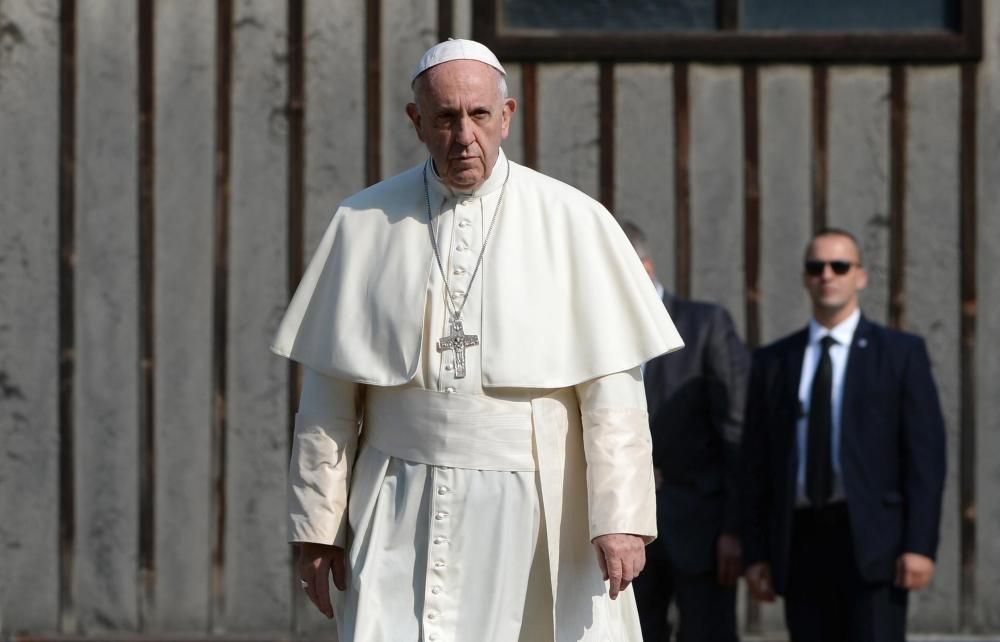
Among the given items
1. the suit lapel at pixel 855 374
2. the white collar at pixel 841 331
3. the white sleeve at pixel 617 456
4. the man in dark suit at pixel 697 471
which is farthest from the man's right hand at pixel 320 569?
the white collar at pixel 841 331

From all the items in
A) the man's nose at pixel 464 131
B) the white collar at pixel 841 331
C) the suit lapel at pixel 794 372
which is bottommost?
the suit lapel at pixel 794 372

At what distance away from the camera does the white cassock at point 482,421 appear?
3.65 metres

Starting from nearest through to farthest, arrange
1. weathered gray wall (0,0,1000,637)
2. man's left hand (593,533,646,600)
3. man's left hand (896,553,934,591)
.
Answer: man's left hand (593,533,646,600) < man's left hand (896,553,934,591) < weathered gray wall (0,0,1000,637)

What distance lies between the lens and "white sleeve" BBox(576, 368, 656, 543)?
3.60 metres

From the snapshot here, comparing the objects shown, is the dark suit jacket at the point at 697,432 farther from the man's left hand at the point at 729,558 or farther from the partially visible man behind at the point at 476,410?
the partially visible man behind at the point at 476,410

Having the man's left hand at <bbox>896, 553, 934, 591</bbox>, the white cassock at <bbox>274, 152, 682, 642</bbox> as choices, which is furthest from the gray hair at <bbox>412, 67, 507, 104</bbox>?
the man's left hand at <bbox>896, 553, 934, 591</bbox>

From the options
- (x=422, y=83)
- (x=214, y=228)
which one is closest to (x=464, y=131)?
(x=422, y=83)

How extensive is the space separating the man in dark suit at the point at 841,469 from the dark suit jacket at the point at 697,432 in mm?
119

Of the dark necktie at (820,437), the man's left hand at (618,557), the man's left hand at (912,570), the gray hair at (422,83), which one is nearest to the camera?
the man's left hand at (618,557)

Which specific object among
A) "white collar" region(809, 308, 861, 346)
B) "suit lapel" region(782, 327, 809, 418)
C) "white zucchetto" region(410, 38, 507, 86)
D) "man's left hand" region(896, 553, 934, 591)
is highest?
"white zucchetto" region(410, 38, 507, 86)

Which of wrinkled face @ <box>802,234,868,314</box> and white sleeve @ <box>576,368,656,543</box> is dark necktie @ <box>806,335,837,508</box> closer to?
wrinkled face @ <box>802,234,868,314</box>

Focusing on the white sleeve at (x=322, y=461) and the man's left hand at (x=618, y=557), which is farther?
the white sleeve at (x=322, y=461)

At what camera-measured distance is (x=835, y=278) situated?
5.48 m

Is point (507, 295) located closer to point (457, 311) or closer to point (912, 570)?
point (457, 311)
